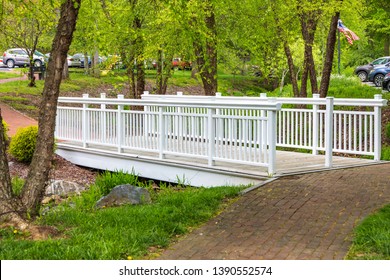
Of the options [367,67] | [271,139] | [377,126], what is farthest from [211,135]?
[367,67]

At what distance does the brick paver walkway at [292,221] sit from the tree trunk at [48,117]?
231 centimetres

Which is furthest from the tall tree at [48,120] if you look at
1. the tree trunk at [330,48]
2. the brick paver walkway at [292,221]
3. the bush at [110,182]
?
the tree trunk at [330,48]

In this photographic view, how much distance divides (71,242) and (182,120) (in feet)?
20.6

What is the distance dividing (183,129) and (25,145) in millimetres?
5489

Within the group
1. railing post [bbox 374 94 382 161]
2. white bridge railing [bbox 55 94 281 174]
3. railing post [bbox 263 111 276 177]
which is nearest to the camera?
railing post [bbox 263 111 276 177]

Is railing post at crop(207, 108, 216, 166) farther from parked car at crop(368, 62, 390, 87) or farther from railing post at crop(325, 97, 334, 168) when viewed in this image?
parked car at crop(368, 62, 390, 87)

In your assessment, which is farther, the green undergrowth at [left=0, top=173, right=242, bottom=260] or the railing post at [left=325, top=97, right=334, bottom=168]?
the railing post at [left=325, top=97, right=334, bottom=168]

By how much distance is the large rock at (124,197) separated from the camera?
32.4 feet

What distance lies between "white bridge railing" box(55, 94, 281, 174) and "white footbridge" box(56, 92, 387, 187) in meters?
0.02

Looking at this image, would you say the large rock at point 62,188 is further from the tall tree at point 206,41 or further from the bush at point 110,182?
the tall tree at point 206,41

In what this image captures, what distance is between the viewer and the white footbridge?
11.6m

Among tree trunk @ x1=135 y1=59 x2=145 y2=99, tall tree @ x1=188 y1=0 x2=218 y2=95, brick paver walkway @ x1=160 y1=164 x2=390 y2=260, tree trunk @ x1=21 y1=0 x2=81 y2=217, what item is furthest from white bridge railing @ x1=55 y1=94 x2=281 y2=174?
tree trunk @ x1=21 y1=0 x2=81 y2=217

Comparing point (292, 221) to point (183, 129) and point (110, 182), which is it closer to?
point (110, 182)

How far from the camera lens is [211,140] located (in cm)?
1241
